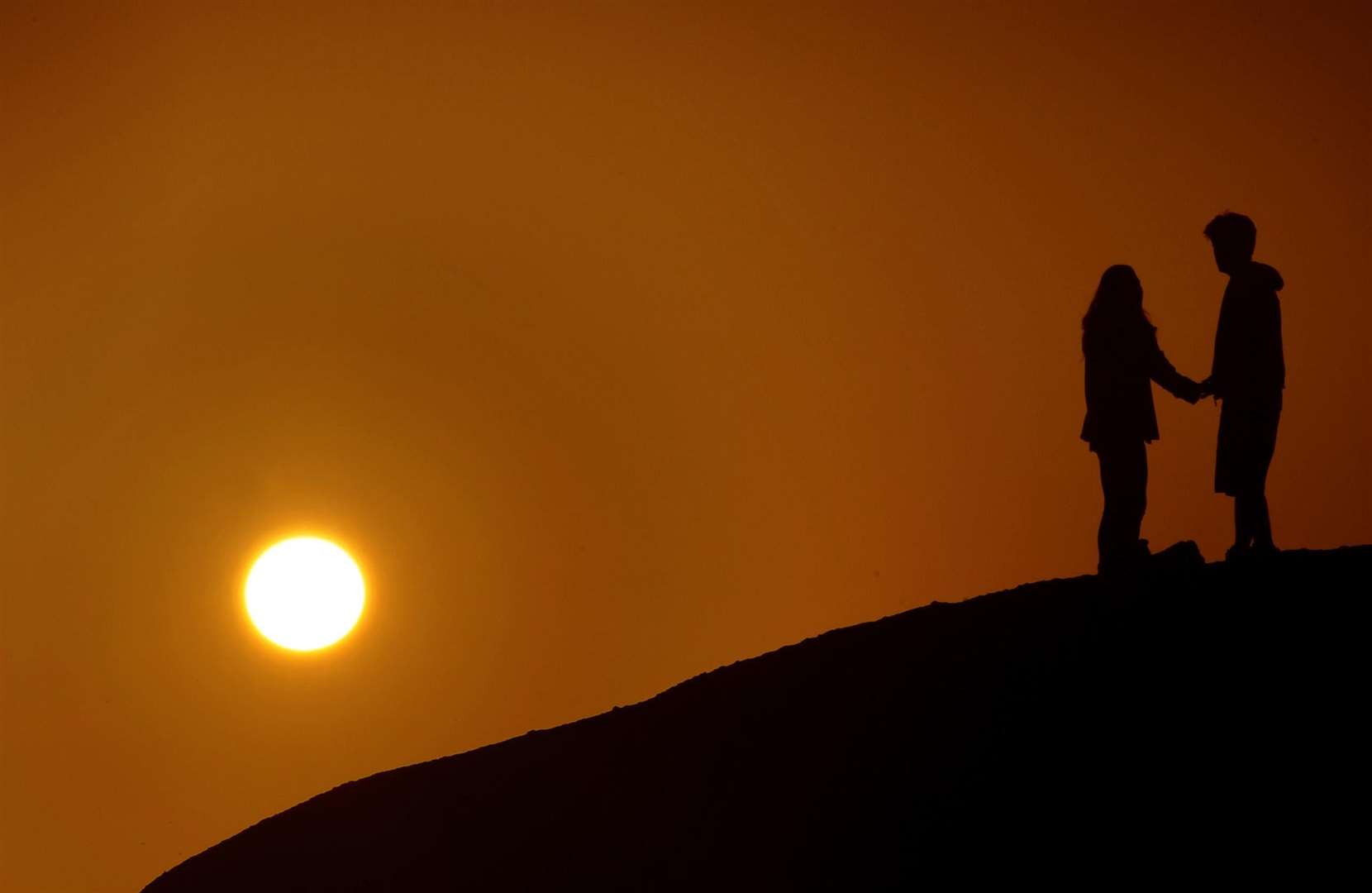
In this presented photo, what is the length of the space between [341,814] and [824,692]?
642cm

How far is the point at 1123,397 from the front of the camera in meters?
12.9

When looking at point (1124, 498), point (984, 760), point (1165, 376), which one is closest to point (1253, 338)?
point (1165, 376)

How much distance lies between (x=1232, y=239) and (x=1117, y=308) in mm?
1077

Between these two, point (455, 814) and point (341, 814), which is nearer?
point (455, 814)

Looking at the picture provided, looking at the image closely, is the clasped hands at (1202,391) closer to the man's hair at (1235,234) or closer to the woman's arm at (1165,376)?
the woman's arm at (1165,376)

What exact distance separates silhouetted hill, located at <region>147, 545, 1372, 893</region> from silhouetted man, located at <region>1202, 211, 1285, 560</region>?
752 millimetres

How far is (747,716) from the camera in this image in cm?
1277

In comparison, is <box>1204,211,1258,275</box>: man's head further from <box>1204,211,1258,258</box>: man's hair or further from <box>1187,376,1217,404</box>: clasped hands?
<box>1187,376,1217,404</box>: clasped hands

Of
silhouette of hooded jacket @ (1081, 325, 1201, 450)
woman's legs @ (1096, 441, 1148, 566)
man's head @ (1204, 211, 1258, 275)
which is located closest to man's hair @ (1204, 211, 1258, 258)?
man's head @ (1204, 211, 1258, 275)

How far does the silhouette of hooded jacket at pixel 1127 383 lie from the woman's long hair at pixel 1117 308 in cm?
1

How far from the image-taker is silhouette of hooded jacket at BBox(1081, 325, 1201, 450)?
42.4ft

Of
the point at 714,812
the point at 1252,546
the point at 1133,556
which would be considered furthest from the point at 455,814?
the point at 1252,546

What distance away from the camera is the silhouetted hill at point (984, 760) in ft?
30.7

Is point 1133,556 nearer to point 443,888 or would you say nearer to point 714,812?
point 714,812
